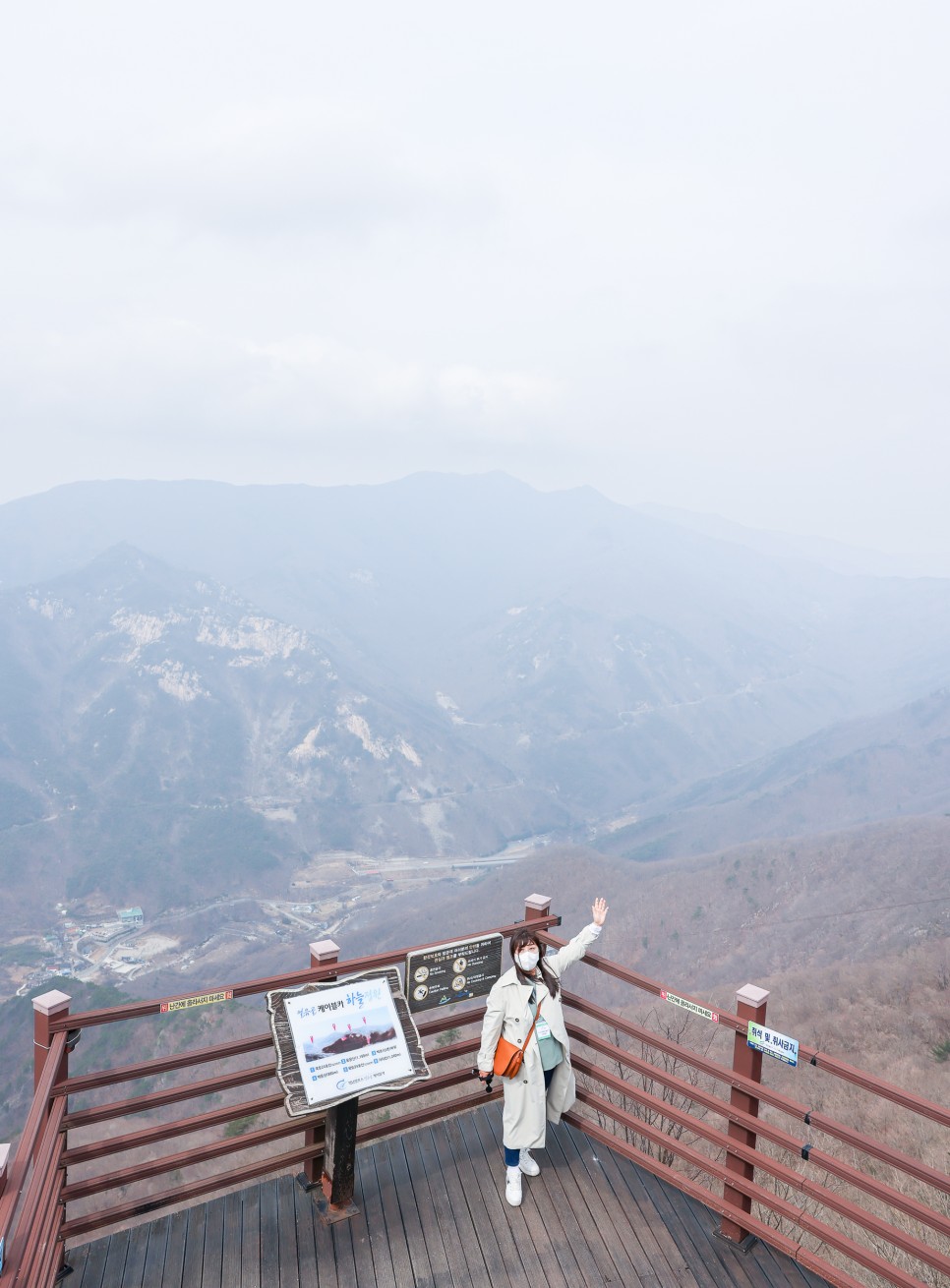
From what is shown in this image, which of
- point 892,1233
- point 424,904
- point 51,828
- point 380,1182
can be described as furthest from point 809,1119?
point 51,828

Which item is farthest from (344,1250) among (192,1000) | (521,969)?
(521,969)

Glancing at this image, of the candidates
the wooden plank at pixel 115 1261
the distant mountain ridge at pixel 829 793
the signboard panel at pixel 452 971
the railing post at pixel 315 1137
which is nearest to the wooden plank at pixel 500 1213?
the railing post at pixel 315 1137

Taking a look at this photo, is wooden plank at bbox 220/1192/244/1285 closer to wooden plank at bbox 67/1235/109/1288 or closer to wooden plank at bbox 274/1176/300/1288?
wooden plank at bbox 274/1176/300/1288

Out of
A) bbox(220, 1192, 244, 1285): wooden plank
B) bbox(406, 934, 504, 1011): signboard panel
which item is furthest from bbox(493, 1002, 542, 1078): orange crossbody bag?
bbox(220, 1192, 244, 1285): wooden plank

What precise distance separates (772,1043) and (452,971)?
6.56ft

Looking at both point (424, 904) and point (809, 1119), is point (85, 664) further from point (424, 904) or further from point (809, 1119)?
point (809, 1119)

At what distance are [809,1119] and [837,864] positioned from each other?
80169 mm

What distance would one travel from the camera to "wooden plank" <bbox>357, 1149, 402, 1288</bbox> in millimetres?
4918

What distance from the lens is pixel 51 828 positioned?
147m

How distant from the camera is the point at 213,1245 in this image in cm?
510

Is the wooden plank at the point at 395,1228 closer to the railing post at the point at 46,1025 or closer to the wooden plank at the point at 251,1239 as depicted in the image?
the wooden plank at the point at 251,1239

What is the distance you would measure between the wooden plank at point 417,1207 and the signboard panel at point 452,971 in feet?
3.82

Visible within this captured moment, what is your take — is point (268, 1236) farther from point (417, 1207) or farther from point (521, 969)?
point (521, 969)

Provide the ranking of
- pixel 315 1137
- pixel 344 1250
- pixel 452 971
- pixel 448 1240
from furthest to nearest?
1. pixel 452 971
2. pixel 315 1137
3. pixel 448 1240
4. pixel 344 1250
